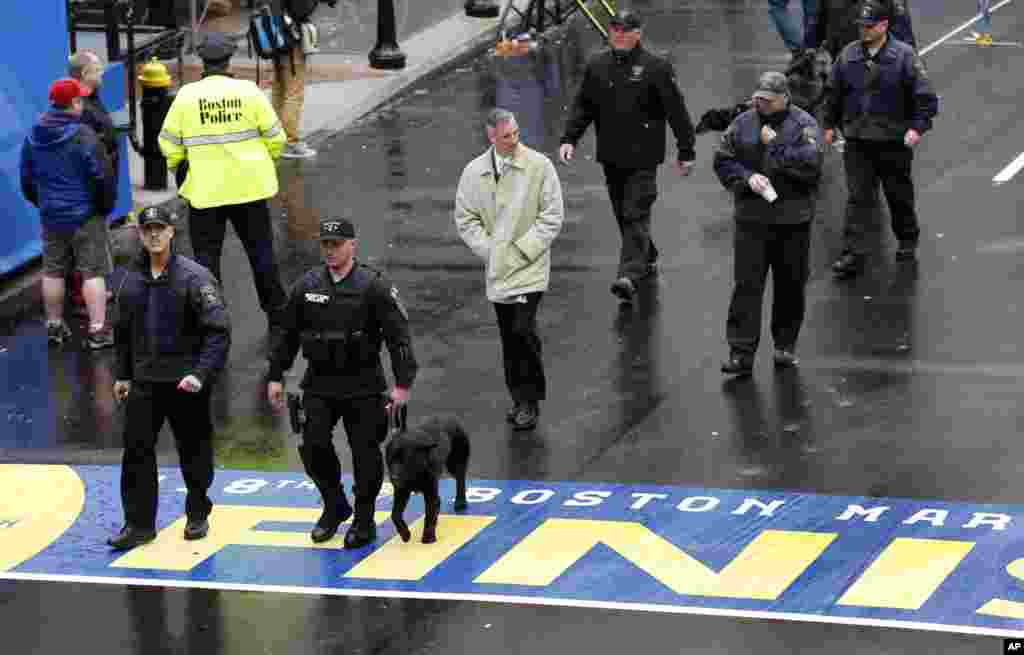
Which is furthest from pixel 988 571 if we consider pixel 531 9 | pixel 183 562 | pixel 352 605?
pixel 531 9

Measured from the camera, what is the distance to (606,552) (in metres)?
11.0

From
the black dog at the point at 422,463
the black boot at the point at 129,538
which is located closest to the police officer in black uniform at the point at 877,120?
the black dog at the point at 422,463

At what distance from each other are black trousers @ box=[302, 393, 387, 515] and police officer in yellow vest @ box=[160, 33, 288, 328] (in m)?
3.80

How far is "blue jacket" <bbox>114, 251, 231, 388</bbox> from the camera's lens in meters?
11.2

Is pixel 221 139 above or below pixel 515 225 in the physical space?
above

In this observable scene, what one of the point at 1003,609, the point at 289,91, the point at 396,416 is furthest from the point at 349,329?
the point at 289,91

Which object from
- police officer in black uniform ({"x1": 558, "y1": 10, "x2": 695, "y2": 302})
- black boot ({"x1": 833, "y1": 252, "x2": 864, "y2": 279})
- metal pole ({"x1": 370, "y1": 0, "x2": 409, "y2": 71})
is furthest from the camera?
metal pole ({"x1": 370, "y1": 0, "x2": 409, "y2": 71})

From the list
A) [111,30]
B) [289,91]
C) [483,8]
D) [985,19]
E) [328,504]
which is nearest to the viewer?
[328,504]

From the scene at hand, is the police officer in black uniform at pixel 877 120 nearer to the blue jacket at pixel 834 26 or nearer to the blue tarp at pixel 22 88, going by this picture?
the blue jacket at pixel 834 26

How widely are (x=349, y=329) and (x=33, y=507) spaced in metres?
2.32

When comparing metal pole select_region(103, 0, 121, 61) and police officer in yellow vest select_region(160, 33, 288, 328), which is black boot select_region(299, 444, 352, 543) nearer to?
police officer in yellow vest select_region(160, 33, 288, 328)

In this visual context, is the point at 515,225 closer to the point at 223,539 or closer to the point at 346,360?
the point at 346,360

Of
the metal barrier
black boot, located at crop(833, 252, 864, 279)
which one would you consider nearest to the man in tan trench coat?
black boot, located at crop(833, 252, 864, 279)

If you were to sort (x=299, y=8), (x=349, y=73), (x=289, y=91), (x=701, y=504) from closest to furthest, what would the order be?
1. (x=701, y=504)
2. (x=289, y=91)
3. (x=299, y=8)
4. (x=349, y=73)
